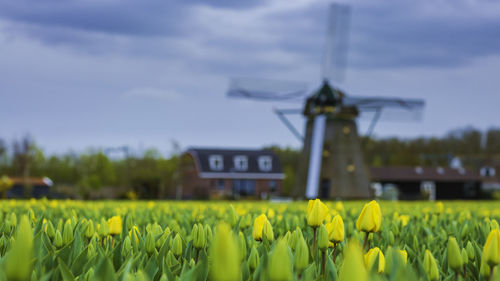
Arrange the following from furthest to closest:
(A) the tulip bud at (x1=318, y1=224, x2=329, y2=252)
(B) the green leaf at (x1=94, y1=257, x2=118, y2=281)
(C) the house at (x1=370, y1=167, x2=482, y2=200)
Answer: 1. (C) the house at (x1=370, y1=167, x2=482, y2=200)
2. (A) the tulip bud at (x1=318, y1=224, x2=329, y2=252)
3. (B) the green leaf at (x1=94, y1=257, x2=118, y2=281)

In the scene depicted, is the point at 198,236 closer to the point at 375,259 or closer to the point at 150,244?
the point at 150,244

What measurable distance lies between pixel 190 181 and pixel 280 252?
54.9 m

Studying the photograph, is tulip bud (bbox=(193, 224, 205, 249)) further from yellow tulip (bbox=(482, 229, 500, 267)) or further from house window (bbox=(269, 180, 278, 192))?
house window (bbox=(269, 180, 278, 192))

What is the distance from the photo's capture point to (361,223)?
90.0 inches

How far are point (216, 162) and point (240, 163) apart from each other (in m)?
2.80

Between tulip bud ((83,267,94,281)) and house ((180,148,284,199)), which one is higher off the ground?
house ((180,148,284,199))

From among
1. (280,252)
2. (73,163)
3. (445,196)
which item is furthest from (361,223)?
(73,163)

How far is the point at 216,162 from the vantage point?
53594 mm

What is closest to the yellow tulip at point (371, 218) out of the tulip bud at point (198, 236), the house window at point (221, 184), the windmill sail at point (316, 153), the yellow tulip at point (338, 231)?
the yellow tulip at point (338, 231)

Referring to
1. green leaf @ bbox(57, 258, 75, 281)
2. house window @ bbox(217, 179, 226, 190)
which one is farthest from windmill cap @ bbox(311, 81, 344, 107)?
green leaf @ bbox(57, 258, 75, 281)

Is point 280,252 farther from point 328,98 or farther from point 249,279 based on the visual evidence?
point 328,98

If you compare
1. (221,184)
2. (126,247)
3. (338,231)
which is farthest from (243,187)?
(338,231)

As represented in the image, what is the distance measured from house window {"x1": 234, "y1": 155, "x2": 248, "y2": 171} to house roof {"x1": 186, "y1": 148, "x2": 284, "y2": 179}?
250 mm

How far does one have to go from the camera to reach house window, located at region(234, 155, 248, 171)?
178ft
